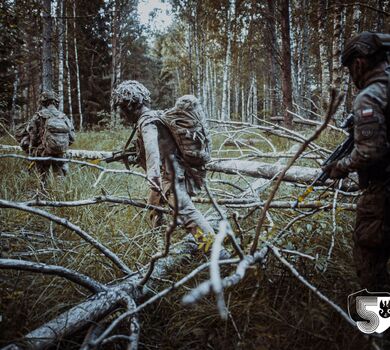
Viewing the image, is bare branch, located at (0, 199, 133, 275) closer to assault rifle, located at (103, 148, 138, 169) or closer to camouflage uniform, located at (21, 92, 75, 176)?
assault rifle, located at (103, 148, 138, 169)

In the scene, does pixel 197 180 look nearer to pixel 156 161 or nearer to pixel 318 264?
pixel 156 161

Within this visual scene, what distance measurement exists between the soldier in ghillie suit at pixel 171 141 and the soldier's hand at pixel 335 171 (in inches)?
48.8

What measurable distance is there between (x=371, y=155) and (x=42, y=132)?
18.0 ft

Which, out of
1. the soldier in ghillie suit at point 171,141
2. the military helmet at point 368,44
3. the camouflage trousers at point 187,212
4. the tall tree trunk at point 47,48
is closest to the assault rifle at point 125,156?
the soldier in ghillie suit at point 171,141

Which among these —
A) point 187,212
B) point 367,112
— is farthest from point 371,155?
point 187,212

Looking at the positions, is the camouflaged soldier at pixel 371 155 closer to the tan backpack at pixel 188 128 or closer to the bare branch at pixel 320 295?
the bare branch at pixel 320 295

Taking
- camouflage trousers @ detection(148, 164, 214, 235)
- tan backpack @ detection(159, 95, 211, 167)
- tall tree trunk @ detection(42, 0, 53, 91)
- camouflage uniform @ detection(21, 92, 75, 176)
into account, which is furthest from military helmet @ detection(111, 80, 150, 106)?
tall tree trunk @ detection(42, 0, 53, 91)

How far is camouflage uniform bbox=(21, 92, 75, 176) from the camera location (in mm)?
5246

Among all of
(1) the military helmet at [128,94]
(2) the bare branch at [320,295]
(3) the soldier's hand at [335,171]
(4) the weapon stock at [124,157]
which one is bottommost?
(2) the bare branch at [320,295]

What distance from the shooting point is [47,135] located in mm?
4980

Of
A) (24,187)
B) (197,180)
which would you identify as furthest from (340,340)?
(24,187)

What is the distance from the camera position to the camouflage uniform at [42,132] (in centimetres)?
525

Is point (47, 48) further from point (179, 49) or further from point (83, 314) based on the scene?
point (179, 49)

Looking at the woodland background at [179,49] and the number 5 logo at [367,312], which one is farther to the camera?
the woodland background at [179,49]
